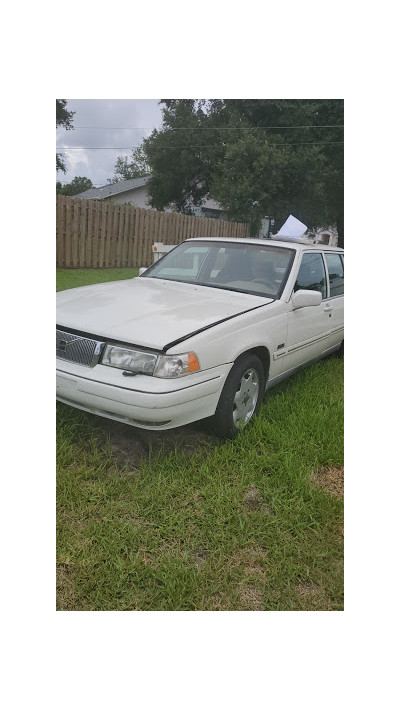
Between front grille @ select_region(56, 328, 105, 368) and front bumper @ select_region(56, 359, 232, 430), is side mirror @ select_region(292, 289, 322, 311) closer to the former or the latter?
front bumper @ select_region(56, 359, 232, 430)

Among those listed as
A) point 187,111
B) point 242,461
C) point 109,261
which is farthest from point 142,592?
point 187,111

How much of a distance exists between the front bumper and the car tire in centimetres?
15

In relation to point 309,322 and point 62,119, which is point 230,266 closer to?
point 309,322

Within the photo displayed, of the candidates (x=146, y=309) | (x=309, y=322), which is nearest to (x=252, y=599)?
(x=146, y=309)

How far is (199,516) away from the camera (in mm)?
1919

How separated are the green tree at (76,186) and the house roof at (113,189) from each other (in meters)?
0.03

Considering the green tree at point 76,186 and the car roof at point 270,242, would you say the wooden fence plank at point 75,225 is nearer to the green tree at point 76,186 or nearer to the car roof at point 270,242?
the green tree at point 76,186

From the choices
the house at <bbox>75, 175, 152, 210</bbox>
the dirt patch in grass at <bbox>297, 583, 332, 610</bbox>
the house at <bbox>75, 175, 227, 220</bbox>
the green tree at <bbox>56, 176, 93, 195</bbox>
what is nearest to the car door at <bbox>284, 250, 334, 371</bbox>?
the house at <bbox>75, 175, 227, 220</bbox>

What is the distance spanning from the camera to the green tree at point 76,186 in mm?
2123

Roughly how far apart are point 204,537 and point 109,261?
72.2 inches

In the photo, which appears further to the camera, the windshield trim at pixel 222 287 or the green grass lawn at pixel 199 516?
the windshield trim at pixel 222 287

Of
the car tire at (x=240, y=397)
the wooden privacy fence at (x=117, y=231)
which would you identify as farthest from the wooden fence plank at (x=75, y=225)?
the car tire at (x=240, y=397)

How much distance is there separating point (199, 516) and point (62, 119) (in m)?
1.90

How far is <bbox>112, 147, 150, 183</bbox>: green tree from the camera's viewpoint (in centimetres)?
243
